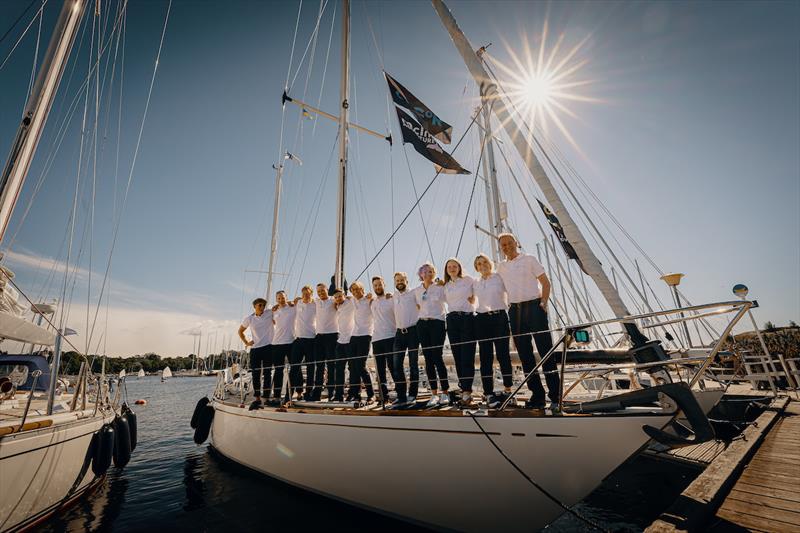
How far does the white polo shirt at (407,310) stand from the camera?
5.53 meters

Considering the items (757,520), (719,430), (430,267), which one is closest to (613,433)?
(757,520)

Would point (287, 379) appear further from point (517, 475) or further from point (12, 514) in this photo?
point (517, 475)

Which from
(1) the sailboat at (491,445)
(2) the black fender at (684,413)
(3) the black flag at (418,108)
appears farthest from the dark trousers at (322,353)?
(3) the black flag at (418,108)

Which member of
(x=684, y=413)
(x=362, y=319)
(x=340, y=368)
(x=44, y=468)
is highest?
(x=362, y=319)

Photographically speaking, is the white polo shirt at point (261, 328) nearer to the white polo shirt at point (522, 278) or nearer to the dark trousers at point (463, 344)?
the dark trousers at point (463, 344)

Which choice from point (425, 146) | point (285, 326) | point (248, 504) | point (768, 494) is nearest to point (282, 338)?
point (285, 326)

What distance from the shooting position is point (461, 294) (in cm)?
490

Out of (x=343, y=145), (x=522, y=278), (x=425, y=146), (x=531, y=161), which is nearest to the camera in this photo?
(x=522, y=278)

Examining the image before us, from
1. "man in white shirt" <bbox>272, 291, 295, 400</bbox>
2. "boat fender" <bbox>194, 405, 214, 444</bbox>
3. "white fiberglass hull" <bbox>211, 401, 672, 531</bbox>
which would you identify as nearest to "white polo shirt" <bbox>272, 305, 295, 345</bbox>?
"man in white shirt" <bbox>272, 291, 295, 400</bbox>

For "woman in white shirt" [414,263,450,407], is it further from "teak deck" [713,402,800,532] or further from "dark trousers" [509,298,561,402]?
"teak deck" [713,402,800,532]

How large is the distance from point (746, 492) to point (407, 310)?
4.10 metres

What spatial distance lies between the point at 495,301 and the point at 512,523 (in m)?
2.40

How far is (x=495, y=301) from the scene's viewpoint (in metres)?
4.57

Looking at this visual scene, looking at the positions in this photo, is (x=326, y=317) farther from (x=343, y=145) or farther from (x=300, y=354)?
(x=343, y=145)
